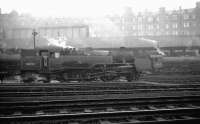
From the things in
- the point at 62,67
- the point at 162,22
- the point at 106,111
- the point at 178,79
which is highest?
the point at 162,22

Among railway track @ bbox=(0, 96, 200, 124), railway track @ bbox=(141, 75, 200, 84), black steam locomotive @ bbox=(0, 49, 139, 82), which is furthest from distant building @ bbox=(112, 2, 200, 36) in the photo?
railway track @ bbox=(0, 96, 200, 124)

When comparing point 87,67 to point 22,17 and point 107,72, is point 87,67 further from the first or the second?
point 22,17

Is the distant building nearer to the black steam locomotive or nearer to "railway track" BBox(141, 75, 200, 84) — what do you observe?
"railway track" BBox(141, 75, 200, 84)

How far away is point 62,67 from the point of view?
16.5m

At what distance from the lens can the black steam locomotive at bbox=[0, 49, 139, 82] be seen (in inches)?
650

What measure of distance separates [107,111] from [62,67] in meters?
9.55

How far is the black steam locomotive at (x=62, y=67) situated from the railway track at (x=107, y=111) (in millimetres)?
7845

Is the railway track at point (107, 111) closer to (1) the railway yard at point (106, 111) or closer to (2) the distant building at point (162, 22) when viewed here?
(1) the railway yard at point (106, 111)

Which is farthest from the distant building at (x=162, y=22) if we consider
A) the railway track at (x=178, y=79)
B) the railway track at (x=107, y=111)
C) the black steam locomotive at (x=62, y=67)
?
the railway track at (x=107, y=111)

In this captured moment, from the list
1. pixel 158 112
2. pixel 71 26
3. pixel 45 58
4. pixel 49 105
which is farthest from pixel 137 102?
pixel 71 26

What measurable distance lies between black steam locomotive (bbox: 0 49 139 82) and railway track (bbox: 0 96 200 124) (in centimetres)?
784

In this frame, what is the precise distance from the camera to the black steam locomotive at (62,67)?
1650 centimetres

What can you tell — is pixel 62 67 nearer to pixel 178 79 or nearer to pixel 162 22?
pixel 178 79

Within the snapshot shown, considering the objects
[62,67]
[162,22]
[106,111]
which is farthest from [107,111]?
[162,22]
